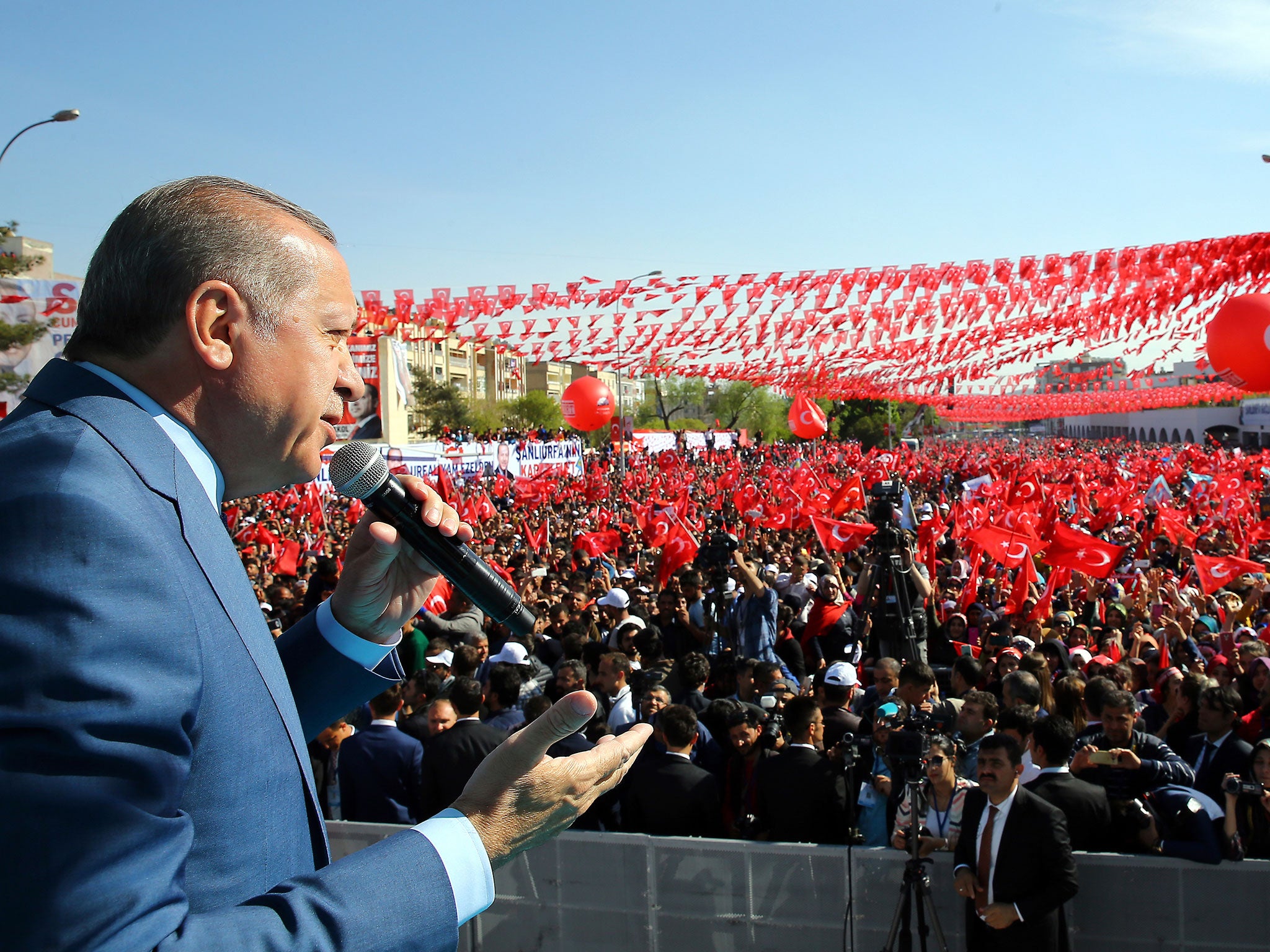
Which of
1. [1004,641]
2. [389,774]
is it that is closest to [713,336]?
[1004,641]

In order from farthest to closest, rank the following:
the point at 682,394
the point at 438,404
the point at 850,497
Result: the point at 682,394
the point at 438,404
the point at 850,497

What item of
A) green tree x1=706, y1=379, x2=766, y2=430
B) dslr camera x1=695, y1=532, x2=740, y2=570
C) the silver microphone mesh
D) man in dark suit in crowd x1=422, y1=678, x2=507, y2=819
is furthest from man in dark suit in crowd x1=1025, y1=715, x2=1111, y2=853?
green tree x1=706, y1=379, x2=766, y2=430

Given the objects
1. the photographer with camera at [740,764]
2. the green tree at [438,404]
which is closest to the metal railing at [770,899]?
the photographer with camera at [740,764]

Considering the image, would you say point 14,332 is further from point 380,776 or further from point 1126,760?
point 1126,760

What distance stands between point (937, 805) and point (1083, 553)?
719 centimetres

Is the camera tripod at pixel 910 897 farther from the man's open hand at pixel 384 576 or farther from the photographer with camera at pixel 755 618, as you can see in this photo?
the photographer with camera at pixel 755 618

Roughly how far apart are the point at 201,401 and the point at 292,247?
24 cm

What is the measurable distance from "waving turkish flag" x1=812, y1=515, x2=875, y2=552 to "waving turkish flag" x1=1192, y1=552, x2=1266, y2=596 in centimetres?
424

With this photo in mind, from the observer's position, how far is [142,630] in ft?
3.27

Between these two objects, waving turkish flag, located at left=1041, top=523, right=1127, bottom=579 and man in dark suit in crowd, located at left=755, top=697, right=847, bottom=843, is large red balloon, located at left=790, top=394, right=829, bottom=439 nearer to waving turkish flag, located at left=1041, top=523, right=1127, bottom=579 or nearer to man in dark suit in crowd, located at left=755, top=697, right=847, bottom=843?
waving turkish flag, located at left=1041, top=523, right=1127, bottom=579

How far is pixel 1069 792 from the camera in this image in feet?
16.2

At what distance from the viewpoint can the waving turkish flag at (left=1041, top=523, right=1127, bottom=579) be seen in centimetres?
1132

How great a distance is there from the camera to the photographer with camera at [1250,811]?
454cm

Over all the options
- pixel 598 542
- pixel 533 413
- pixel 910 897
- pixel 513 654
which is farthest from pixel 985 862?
pixel 533 413
